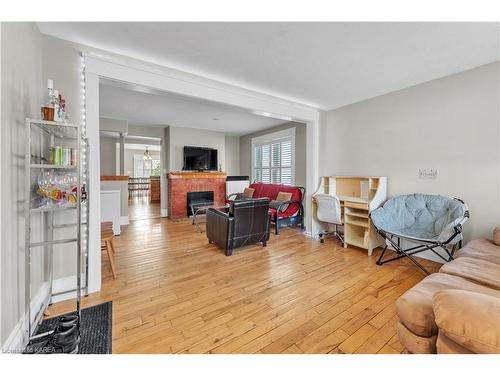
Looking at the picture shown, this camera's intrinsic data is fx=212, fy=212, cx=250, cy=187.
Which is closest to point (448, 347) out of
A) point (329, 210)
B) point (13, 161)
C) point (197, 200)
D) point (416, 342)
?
point (416, 342)

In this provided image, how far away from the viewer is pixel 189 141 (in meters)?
6.03

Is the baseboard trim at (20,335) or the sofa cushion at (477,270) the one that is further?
the sofa cushion at (477,270)

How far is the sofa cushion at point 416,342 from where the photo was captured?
1094 mm

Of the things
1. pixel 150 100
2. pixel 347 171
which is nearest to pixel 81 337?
pixel 150 100

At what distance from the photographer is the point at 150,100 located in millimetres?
3838

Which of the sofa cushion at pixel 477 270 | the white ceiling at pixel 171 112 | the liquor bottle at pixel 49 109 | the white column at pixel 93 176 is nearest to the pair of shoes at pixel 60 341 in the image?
the white column at pixel 93 176

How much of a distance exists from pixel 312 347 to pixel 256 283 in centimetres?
92

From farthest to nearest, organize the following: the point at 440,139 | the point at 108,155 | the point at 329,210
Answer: the point at 108,155 → the point at 329,210 → the point at 440,139

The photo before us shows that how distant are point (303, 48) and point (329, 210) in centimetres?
229

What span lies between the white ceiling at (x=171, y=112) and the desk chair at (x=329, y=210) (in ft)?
6.08

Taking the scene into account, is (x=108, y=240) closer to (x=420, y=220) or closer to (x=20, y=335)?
(x=20, y=335)

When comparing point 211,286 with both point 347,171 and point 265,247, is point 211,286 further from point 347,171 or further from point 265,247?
point 347,171

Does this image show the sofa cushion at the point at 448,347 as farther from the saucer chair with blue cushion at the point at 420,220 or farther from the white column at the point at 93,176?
the white column at the point at 93,176

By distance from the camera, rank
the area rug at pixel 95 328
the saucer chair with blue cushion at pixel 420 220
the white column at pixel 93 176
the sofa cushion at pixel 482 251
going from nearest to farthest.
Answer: the area rug at pixel 95 328, the sofa cushion at pixel 482 251, the white column at pixel 93 176, the saucer chair with blue cushion at pixel 420 220
